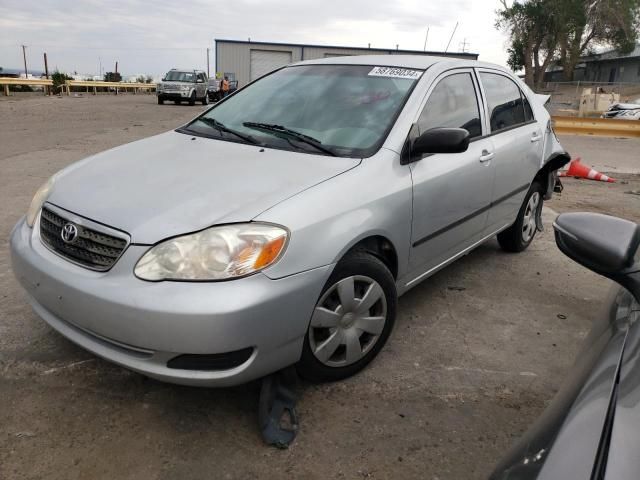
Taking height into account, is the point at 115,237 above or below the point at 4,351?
above

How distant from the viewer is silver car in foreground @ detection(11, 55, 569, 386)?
200 centimetres

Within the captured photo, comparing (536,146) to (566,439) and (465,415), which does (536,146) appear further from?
(566,439)

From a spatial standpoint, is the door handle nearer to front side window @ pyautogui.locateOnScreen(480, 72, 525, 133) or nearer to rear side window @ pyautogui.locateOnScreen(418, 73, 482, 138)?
rear side window @ pyautogui.locateOnScreen(418, 73, 482, 138)

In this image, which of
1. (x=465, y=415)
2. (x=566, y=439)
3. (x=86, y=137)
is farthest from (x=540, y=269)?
(x=86, y=137)

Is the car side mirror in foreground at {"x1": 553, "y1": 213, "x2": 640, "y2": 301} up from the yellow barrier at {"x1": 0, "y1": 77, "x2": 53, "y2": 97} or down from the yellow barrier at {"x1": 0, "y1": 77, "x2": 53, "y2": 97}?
up

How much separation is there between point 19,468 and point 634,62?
59.9 m

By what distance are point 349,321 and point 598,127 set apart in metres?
15.3

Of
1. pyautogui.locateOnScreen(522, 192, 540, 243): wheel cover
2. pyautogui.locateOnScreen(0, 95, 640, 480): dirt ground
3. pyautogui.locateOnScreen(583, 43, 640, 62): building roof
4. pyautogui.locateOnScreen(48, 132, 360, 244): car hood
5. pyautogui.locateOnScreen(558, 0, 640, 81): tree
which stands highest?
pyautogui.locateOnScreen(558, 0, 640, 81): tree

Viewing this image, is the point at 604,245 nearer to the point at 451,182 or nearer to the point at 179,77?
the point at 451,182

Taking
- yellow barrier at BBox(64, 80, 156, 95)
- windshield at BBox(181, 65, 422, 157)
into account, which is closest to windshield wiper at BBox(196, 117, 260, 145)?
windshield at BBox(181, 65, 422, 157)

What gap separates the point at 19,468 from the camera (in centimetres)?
201

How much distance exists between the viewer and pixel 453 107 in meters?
3.35

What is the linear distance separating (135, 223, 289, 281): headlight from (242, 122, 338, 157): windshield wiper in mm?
810

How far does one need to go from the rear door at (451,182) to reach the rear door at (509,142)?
0.52 feet
